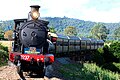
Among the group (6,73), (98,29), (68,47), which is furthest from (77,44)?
(98,29)

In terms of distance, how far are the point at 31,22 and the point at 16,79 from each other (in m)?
2.45

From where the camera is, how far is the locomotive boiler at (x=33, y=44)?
10.9 metres

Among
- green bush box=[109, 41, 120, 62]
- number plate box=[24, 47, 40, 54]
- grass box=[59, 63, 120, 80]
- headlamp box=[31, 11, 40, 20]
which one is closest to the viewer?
number plate box=[24, 47, 40, 54]

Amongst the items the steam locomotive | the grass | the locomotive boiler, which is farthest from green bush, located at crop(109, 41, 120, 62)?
the locomotive boiler

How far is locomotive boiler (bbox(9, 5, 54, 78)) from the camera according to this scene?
10.9 m

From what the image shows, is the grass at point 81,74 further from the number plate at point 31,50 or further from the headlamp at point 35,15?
the headlamp at point 35,15

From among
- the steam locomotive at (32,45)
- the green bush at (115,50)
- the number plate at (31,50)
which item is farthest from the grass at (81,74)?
the green bush at (115,50)

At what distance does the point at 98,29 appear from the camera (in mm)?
171625

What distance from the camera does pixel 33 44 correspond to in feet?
36.9

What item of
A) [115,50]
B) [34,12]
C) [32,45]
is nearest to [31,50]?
[32,45]

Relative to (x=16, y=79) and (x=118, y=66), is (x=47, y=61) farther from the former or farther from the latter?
(x=118, y=66)

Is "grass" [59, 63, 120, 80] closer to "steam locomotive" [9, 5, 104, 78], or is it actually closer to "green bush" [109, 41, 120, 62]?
"steam locomotive" [9, 5, 104, 78]

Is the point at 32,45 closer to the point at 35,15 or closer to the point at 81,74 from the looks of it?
the point at 35,15

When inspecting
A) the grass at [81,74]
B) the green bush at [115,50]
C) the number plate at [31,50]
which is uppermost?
the number plate at [31,50]
